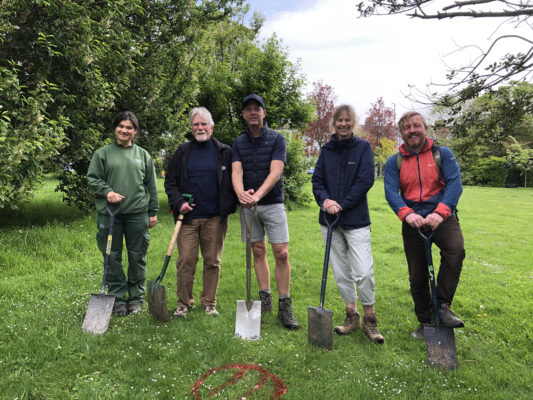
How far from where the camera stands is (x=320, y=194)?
4.06 m

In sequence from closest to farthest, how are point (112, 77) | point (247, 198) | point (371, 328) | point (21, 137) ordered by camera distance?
1. point (371, 328)
2. point (247, 198)
3. point (21, 137)
4. point (112, 77)

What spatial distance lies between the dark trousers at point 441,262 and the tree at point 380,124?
4137 cm

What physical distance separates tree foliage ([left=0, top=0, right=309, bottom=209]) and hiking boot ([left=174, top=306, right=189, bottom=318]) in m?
3.47

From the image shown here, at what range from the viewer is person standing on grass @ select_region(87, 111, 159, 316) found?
4277 mm

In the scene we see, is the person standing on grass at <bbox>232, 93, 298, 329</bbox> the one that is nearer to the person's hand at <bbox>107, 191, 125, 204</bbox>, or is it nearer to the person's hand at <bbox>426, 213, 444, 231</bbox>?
the person's hand at <bbox>107, 191, 125, 204</bbox>

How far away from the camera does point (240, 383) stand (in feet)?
10.2

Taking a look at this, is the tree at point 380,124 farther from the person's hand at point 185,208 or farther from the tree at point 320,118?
the person's hand at point 185,208

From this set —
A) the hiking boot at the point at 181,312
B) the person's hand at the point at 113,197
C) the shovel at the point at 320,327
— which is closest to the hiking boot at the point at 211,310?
the hiking boot at the point at 181,312

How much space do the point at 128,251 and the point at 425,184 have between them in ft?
11.7

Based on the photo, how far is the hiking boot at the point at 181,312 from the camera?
4.37 m

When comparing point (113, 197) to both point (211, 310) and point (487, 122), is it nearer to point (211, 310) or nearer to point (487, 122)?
point (211, 310)

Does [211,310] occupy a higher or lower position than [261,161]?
lower

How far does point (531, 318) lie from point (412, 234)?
97.4 inches

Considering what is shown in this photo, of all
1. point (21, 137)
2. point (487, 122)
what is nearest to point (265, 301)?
point (487, 122)
